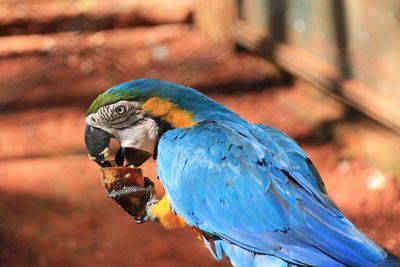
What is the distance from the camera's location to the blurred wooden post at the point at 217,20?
157 inches

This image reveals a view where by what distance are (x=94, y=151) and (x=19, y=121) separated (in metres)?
1.71

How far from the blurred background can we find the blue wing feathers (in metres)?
0.90

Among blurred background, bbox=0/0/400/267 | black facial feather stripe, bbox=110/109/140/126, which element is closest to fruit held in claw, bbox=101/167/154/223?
black facial feather stripe, bbox=110/109/140/126

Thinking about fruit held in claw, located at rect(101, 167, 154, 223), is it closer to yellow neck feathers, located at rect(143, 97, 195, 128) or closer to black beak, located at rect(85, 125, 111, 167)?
black beak, located at rect(85, 125, 111, 167)

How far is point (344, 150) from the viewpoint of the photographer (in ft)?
11.0

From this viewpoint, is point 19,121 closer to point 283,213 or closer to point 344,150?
point 344,150

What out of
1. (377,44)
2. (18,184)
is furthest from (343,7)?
(18,184)

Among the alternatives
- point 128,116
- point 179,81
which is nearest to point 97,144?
point 128,116

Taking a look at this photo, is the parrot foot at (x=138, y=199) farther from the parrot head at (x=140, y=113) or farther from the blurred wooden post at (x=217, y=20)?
the blurred wooden post at (x=217, y=20)

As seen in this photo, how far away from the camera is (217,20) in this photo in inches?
160

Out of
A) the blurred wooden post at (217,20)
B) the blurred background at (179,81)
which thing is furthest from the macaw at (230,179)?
the blurred wooden post at (217,20)

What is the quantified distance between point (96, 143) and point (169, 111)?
194mm

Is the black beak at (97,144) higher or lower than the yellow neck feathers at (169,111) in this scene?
lower

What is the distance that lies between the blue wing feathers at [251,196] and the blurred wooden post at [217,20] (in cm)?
205
